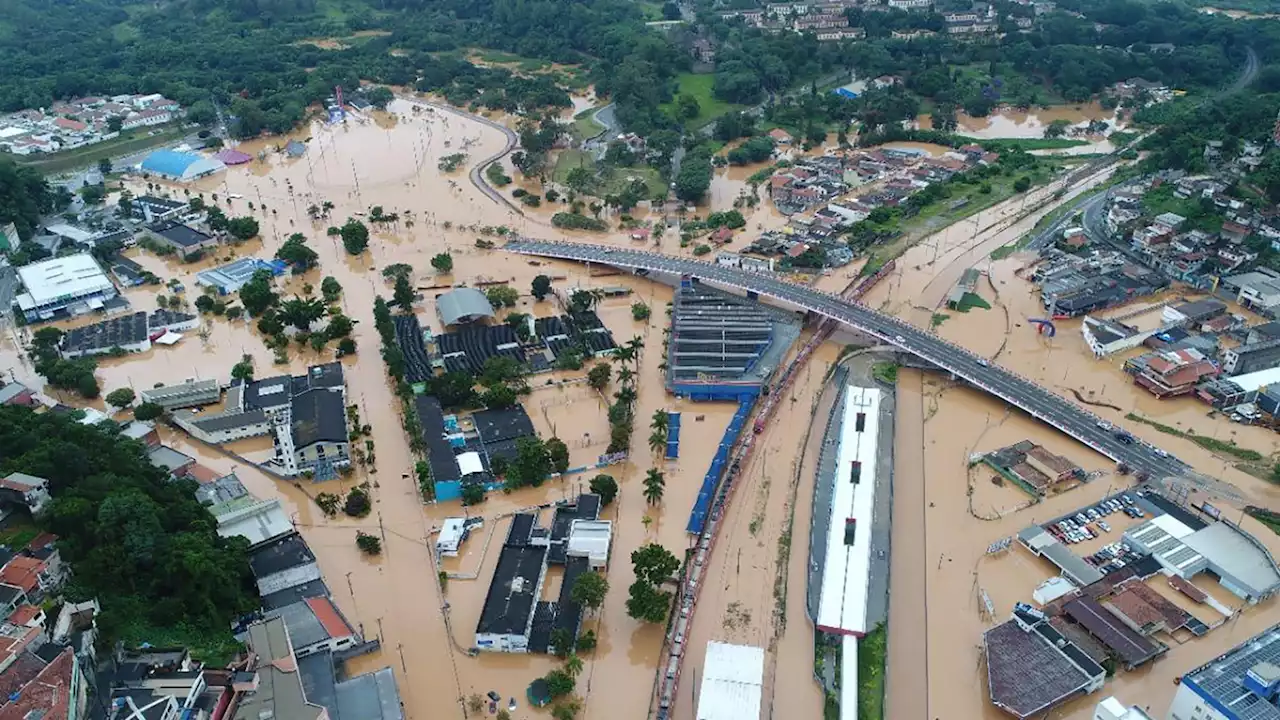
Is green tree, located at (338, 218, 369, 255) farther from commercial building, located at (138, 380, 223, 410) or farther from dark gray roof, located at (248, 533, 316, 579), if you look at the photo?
A: dark gray roof, located at (248, 533, 316, 579)

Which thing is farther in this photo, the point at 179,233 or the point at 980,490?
the point at 179,233

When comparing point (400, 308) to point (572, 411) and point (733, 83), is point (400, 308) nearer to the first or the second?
point (572, 411)

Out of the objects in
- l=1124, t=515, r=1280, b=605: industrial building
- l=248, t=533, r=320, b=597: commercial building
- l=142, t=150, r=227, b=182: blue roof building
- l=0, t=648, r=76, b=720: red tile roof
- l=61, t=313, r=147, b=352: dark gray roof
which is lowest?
l=142, t=150, r=227, b=182: blue roof building

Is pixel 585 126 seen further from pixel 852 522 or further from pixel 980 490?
pixel 852 522

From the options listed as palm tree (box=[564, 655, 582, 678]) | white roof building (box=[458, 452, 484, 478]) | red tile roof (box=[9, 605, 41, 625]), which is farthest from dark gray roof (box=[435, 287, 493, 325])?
red tile roof (box=[9, 605, 41, 625])

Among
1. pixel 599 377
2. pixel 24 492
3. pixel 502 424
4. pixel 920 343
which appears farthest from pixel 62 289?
pixel 920 343

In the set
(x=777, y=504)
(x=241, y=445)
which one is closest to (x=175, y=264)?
(x=241, y=445)

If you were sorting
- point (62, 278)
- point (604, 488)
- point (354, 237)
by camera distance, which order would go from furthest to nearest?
point (354, 237)
point (62, 278)
point (604, 488)
